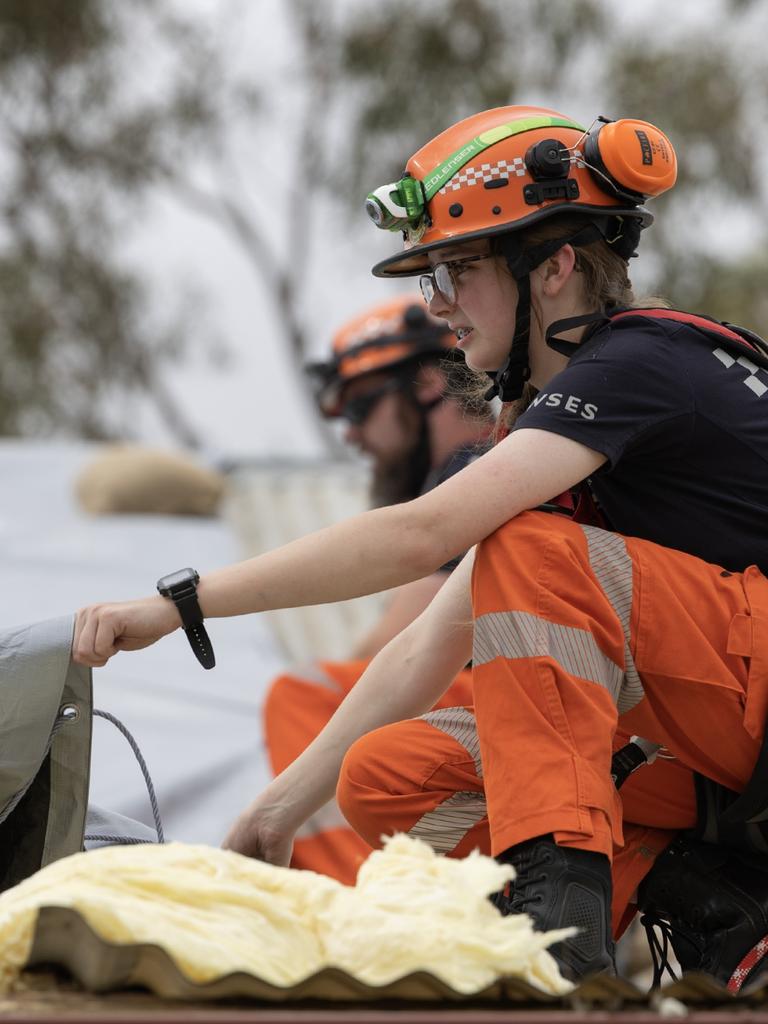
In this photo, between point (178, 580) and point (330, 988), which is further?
point (178, 580)

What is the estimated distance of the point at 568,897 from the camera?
1812 mm

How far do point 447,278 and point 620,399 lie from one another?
41 centimetres

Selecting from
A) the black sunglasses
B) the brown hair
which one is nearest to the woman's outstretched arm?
A: the brown hair

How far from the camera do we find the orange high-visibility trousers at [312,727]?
357 cm

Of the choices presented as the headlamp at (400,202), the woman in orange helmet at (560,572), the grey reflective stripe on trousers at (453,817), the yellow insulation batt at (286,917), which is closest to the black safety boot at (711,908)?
the woman in orange helmet at (560,572)

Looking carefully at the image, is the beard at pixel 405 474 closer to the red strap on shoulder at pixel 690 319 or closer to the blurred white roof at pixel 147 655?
the blurred white roof at pixel 147 655

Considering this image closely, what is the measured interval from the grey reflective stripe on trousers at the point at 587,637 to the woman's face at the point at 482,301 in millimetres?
434

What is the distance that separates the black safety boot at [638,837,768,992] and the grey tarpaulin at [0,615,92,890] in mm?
909

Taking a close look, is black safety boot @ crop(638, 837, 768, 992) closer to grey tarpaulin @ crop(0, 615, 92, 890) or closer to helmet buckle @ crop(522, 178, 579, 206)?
grey tarpaulin @ crop(0, 615, 92, 890)

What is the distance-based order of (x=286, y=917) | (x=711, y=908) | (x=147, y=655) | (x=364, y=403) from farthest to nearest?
(x=147, y=655)
(x=364, y=403)
(x=711, y=908)
(x=286, y=917)

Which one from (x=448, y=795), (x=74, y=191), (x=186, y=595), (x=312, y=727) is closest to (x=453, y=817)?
(x=448, y=795)

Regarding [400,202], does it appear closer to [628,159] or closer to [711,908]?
[628,159]

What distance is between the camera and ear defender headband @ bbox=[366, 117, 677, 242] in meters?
2.27

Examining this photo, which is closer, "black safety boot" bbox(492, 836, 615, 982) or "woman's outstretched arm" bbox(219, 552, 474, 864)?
"black safety boot" bbox(492, 836, 615, 982)
